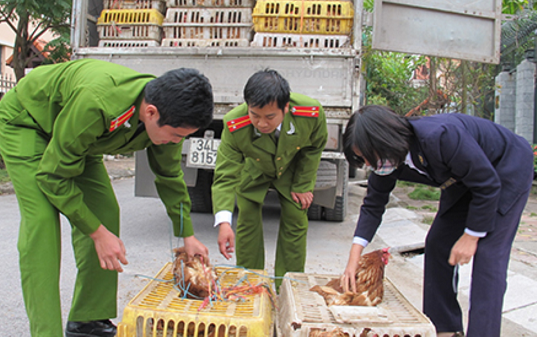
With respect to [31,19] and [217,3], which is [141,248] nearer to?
[217,3]

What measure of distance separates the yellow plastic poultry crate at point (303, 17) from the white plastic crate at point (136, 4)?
119 cm

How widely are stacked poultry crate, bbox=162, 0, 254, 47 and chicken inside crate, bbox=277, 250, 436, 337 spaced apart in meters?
3.05

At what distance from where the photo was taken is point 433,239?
2523mm

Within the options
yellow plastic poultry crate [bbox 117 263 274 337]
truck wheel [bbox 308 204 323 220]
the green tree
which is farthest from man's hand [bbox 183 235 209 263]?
the green tree

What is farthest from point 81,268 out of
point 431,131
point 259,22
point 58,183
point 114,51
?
point 259,22

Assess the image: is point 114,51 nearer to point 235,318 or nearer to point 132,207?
point 132,207

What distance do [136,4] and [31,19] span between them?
23.9 ft

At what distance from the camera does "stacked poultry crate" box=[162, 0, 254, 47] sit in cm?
466

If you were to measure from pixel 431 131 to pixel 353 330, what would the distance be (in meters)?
0.97

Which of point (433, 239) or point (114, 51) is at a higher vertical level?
point (114, 51)

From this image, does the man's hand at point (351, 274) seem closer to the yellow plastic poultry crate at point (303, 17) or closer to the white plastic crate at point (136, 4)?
the yellow plastic poultry crate at point (303, 17)

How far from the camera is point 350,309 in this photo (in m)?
2.00

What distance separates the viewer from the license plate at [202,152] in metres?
4.39

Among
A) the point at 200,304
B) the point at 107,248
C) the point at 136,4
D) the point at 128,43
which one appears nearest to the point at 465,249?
the point at 200,304
